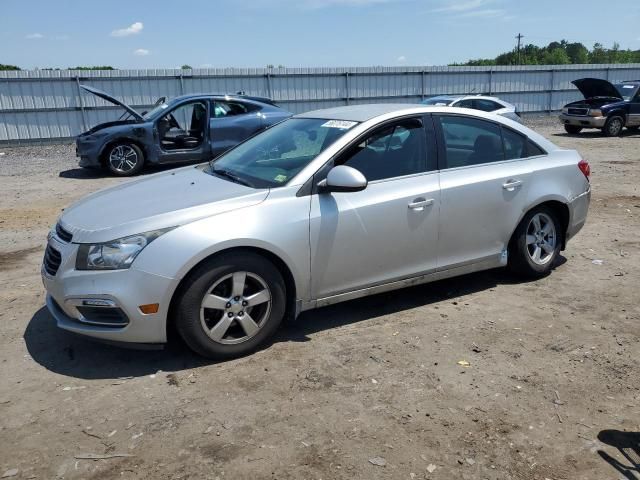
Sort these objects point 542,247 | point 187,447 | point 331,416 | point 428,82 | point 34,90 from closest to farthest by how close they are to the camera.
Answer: point 187,447, point 331,416, point 542,247, point 34,90, point 428,82

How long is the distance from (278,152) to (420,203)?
47.8 inches

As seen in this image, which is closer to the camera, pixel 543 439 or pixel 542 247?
pixel 543 439

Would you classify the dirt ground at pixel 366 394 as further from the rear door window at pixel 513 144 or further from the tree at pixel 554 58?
the tree at pixel 554 58

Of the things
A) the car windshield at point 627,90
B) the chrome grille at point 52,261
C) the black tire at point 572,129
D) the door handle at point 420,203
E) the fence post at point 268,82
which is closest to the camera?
the chrome grille at point 52,261

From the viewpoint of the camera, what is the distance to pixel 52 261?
3.93 metres

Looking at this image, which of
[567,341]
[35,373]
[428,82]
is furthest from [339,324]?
[428,82]

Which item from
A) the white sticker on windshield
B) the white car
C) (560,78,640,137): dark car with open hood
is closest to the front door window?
the white car

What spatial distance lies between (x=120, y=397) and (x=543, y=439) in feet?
7.96

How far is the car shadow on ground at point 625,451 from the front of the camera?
279 centimetres

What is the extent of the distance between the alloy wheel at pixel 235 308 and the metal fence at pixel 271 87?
17285mm

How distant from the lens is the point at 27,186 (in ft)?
37.0

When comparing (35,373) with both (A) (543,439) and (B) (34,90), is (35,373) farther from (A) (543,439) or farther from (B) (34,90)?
(B) (34,90)

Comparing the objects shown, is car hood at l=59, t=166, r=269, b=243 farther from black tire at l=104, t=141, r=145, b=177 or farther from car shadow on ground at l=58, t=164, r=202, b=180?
car shadow on ground at l=58, t=164, r=202, b=180

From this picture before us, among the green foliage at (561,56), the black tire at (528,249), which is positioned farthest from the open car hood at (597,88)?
the green foliage at (561,56)
